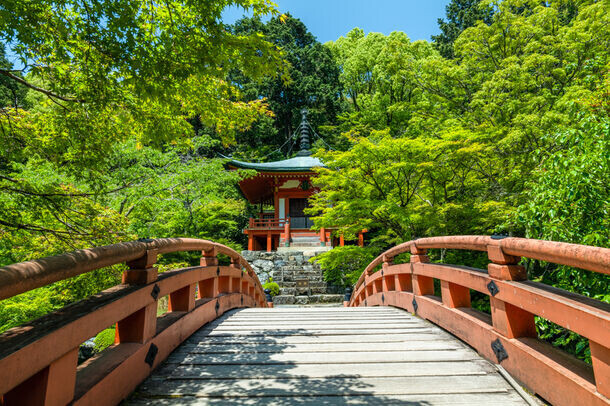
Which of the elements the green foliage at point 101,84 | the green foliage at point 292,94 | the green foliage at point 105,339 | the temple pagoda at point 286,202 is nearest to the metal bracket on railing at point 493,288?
the green foliage at point 101,84

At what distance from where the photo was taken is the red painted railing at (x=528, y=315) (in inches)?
49.6

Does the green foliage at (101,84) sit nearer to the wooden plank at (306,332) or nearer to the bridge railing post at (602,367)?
the wooden plank at (306,332)

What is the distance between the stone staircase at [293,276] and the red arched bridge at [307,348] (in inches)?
277

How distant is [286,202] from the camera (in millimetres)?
16266

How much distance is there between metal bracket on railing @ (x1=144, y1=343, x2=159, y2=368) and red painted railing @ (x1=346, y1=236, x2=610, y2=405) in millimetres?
2261

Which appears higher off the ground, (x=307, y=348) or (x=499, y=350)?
(x=499, y=350)

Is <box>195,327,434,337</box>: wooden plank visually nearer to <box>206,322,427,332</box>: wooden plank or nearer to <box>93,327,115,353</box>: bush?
<box>206,322,427,332</box>: wooden plank

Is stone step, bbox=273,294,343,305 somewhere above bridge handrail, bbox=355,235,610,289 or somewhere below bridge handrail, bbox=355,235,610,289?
below

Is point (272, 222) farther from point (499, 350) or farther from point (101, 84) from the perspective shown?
point (499, 350)

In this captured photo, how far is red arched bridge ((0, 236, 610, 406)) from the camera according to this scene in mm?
1229

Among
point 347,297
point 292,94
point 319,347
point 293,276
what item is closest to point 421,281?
point 319,347

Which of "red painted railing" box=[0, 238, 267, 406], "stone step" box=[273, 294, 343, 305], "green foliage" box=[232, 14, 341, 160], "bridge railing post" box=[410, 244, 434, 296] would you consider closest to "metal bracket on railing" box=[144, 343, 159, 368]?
"red painted railing" box=[0, 238, 267, 406]

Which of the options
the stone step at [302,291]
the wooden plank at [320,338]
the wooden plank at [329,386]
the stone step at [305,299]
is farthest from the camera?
the stone step at [302,291]

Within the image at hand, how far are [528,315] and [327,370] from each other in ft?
4.40
